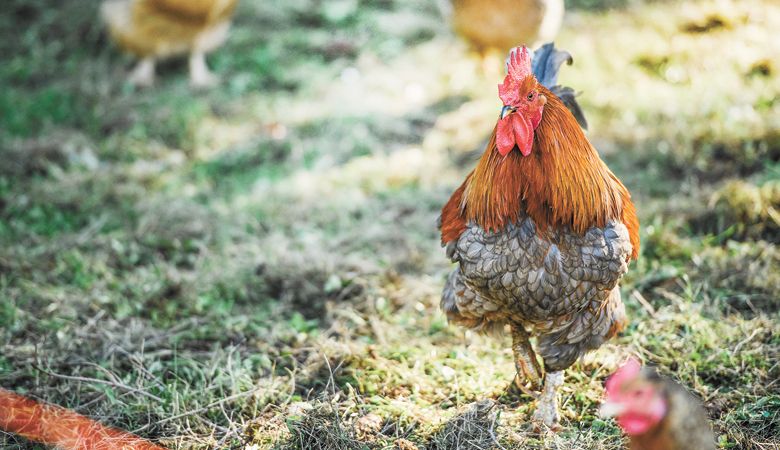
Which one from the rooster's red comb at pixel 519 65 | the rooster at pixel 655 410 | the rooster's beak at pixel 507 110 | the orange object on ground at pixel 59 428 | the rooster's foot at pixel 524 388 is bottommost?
the orange object on ground at pixel 59 428

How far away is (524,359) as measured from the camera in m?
2.87

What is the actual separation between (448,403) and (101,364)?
178cm

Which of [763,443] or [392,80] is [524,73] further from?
[392,80]

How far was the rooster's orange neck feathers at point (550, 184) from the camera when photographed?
247 centimetres

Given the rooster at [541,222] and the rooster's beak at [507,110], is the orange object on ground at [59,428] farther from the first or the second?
the rooster's beak at [507,110]

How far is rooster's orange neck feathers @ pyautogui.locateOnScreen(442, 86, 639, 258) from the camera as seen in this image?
2473 millimetres

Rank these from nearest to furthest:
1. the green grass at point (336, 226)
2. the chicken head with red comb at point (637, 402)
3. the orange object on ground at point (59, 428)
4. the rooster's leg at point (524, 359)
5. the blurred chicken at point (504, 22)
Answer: the chicken head with red comb at point (637, 402) < the orange object on ground at point (59, 428) < the rooster's leg at point (524, 359) < the green grass at point (336, 226) < the blurred chicken at point (504, 22)

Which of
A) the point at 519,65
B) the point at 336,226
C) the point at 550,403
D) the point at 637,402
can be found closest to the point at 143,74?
the point at 336,226

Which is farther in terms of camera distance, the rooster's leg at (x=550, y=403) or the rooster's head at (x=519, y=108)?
the rooster's leg at (x=550, y=403)

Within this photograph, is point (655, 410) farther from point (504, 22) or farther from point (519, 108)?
point (504, 22)

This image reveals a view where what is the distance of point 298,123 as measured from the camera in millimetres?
6168

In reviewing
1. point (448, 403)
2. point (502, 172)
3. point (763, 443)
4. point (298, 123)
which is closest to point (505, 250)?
point (502, 172)

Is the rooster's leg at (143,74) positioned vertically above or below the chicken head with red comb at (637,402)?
below

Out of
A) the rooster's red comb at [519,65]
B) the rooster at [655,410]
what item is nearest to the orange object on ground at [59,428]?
the rooster at [655,410]
